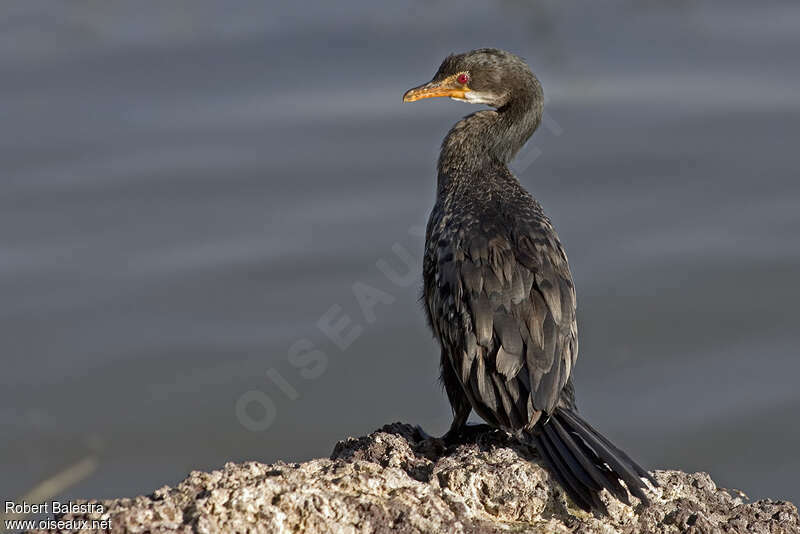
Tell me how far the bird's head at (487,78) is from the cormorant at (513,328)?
27.0 inches

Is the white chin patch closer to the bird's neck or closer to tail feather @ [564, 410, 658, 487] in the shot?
the bird's neck

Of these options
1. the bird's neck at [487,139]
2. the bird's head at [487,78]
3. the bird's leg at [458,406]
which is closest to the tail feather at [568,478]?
the bird's leg at [458,406]

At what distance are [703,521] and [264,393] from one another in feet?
12.8

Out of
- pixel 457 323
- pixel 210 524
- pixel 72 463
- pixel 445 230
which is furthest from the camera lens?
pixel 72 463

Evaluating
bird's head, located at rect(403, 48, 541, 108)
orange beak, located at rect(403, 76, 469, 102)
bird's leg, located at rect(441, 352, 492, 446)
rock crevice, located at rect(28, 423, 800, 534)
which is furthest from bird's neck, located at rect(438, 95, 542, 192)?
rock crevice, located at rect(28, 423, 800, 534)

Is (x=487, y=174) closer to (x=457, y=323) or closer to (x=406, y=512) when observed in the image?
(x=457, y=323)

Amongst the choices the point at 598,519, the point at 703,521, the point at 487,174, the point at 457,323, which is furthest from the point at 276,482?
the point at 487,174

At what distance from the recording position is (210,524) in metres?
2.85

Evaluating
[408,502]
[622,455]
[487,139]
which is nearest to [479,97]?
[487,139]

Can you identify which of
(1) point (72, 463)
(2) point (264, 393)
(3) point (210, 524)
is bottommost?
(3) point (210, 524)

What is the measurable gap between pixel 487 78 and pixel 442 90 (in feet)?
0.82

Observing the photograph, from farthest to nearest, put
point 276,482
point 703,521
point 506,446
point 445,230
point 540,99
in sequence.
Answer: point 540,99 < point 445,230 < point 506,446 < point 703,521 < point 276,482

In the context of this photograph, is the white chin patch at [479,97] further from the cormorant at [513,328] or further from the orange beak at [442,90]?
the cormorant at [513,328]

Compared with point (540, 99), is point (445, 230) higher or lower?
lower
